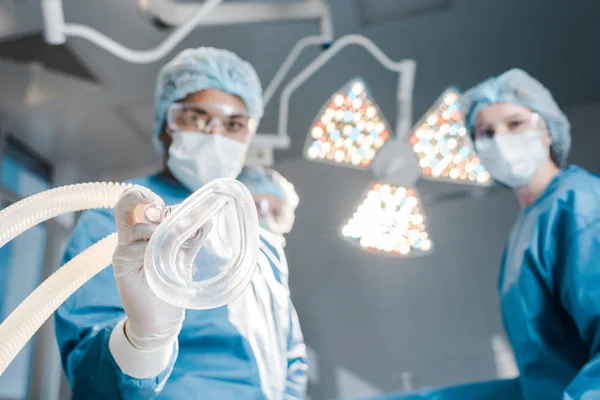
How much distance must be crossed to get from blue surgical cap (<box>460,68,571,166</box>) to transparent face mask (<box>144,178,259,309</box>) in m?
1.26

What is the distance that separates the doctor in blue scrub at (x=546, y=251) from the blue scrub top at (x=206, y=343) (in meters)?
0.54

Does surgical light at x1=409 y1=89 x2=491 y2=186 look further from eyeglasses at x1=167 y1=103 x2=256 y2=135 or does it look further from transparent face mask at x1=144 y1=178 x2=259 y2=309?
transparent face mask at x1=144 y1=178 x2=259 y2=309

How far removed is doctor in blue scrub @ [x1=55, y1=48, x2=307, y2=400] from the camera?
→ 74 centimetres

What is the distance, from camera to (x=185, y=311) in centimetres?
99

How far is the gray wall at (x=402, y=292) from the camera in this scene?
241cm

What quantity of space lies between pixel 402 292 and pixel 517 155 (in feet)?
3.59

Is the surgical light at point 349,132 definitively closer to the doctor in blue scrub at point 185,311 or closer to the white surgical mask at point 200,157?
the doctor in blue scrub at point 185,311

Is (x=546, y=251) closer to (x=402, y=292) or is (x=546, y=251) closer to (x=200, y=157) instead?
(x=200, y=157)

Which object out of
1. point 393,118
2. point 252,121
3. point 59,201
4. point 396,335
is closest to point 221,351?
point 59,201

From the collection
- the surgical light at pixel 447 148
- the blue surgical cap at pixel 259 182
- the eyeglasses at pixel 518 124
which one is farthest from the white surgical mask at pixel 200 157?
the eyeglasses at pixel 518 124

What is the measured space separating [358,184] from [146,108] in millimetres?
1125

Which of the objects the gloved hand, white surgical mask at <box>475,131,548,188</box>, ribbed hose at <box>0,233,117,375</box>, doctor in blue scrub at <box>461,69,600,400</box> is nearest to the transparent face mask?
the gloved hand

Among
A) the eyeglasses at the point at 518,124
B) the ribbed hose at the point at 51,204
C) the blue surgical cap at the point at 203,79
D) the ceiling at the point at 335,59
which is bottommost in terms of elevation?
the ribbed hose at the point at 51,204

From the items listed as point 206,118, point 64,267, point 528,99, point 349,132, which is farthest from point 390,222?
point 64,267
